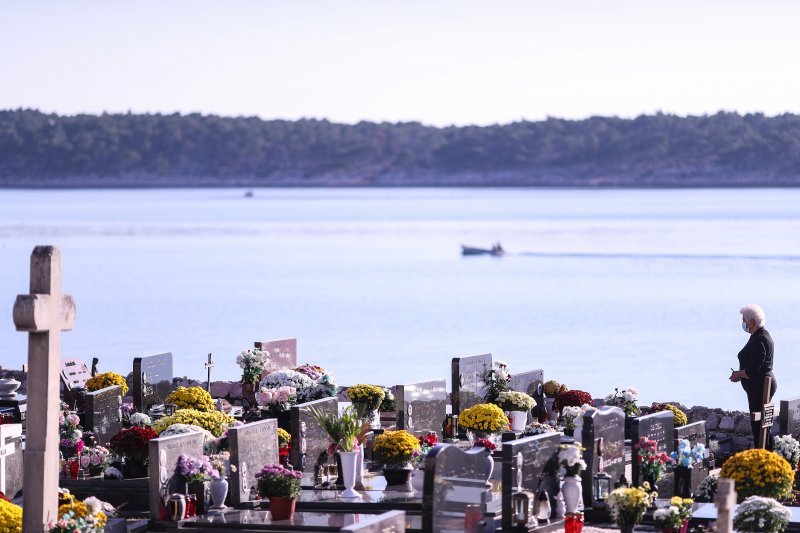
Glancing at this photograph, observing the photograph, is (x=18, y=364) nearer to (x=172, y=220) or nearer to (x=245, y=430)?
(x=245, y=430)

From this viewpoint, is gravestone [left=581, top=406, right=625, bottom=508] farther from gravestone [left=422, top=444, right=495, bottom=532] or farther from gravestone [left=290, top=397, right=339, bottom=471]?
gravestone [left=290, top=397, right=339, bottom=471]

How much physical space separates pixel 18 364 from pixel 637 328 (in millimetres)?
23766

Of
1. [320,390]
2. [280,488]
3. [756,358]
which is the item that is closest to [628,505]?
[280,488]

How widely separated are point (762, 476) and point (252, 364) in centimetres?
904

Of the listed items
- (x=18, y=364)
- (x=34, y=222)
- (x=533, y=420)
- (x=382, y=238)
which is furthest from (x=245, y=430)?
(x=34, y=222)

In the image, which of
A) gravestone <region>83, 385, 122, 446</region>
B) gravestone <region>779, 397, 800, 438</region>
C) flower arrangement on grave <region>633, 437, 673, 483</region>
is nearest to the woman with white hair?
gravestone <region>779, 397, 800, 438</region>

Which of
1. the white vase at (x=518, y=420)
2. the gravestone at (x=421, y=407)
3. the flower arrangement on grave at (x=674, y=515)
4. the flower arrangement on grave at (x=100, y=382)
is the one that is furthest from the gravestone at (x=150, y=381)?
the flower arrangement on grave at (x=674, y=515)

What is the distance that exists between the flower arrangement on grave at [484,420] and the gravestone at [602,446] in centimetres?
275

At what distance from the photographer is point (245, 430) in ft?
49.2

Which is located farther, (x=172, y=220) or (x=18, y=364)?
(x=172, y=220)

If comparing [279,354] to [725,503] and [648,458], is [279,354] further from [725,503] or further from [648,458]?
[725,503]

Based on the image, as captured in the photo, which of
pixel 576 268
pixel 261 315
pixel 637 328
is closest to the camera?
pixel 637 328

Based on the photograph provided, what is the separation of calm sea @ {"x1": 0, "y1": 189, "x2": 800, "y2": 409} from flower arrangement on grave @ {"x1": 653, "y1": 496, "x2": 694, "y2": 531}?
2375 centimetres

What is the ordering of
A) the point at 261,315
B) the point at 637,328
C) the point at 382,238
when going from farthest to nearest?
the point at 382,238, the point at 261,315, the point at 637,328
